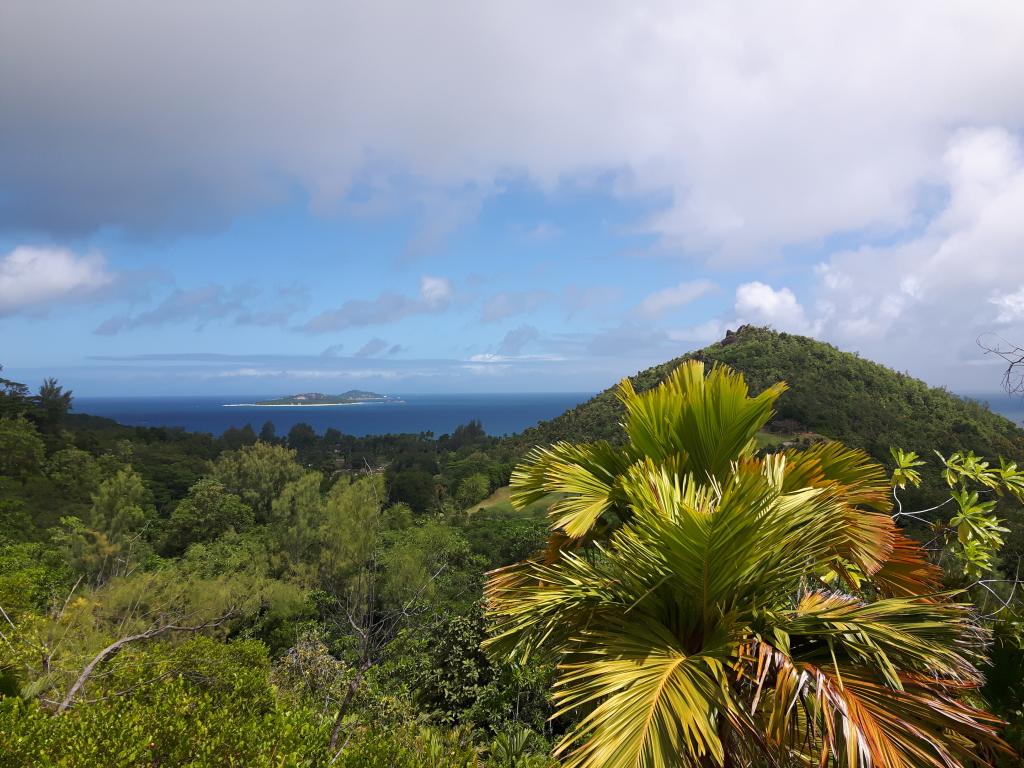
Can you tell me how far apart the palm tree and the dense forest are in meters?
0.12

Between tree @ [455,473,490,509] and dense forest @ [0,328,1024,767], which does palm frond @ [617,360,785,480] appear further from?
tree @ [455,473,490,509]

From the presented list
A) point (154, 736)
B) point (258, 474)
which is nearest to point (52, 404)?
point (258, 474)

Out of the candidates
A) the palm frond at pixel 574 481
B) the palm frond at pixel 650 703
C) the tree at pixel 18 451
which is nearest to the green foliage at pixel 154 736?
the palm frond at pixel 650 703

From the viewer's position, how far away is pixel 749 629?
245 cm

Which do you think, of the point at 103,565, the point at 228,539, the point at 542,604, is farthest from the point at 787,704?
the point at 228,539

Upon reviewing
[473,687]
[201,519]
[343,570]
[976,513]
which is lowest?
[343,570]

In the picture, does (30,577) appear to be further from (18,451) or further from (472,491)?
(472,491)

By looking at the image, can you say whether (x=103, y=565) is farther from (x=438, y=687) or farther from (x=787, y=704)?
(x=787, y=704)

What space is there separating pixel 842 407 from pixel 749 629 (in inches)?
2015

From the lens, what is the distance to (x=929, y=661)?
7.14 feet

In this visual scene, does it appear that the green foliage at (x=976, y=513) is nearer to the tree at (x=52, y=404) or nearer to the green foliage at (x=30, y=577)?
the green foliage at (x=30, y=577)

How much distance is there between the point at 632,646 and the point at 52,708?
533 centimetres

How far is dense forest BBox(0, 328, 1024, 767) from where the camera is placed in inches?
132

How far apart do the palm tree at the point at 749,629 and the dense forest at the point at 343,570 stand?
4.6 inches
